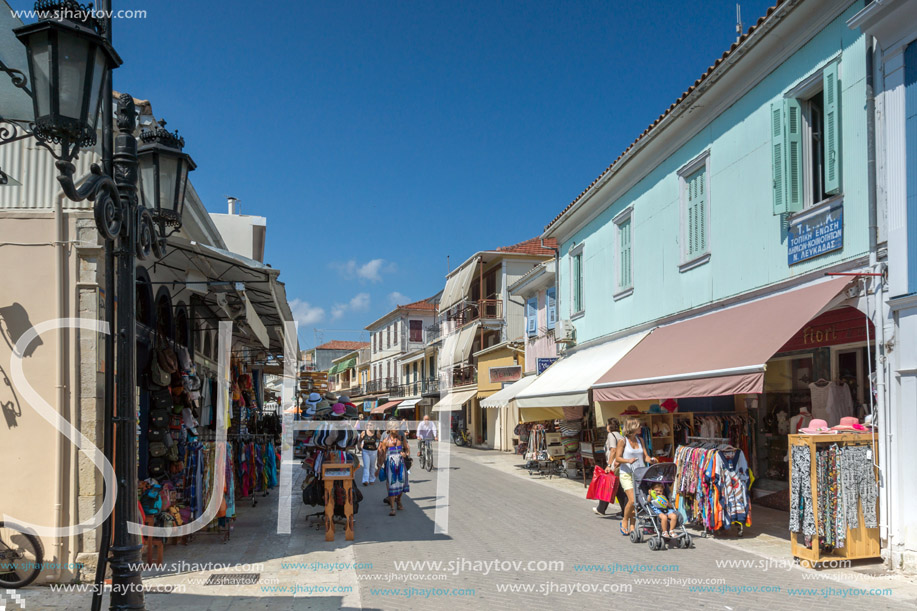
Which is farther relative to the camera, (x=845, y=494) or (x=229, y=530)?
(x=229, y=530)

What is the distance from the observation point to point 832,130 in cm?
892

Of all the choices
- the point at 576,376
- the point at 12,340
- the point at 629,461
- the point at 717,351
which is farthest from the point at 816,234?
the point at 12,340

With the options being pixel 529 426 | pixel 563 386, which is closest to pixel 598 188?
pixel 563 386

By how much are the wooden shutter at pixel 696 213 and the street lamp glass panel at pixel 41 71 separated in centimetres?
1047

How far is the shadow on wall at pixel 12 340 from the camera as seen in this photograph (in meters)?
7.14

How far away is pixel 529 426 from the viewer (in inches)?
966

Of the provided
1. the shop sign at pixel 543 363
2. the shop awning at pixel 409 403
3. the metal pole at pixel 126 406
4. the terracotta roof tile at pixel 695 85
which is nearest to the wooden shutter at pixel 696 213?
the terracotta roof tile at pixel 695 85

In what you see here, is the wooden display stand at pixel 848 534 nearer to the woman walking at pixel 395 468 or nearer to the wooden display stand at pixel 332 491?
the wooden display stand at pixel 332 491

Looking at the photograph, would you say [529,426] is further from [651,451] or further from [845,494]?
[845,494]

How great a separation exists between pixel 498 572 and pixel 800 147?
669 cm

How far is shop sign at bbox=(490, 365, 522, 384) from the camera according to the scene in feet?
99.1

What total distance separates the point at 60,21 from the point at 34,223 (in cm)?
402

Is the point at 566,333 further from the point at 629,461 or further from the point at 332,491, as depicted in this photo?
the point at 332,491

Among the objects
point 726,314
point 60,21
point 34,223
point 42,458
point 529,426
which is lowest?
point 529,426
